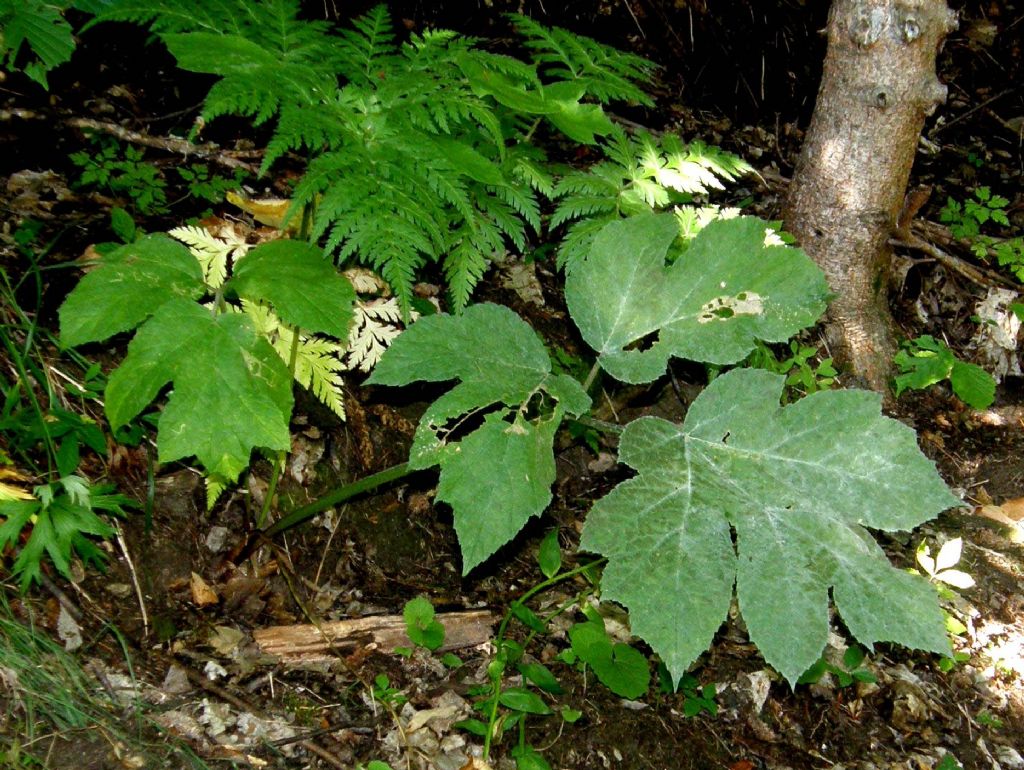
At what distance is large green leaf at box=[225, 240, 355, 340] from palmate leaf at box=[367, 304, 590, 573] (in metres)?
0.16

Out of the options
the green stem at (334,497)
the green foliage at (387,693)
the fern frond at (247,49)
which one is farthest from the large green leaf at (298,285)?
the green foliage at (387,693)

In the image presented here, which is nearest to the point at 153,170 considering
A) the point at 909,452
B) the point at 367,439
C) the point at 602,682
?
the point at 367,439

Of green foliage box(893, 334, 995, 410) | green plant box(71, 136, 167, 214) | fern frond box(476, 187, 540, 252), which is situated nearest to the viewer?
fern frond box(476, 187, 540, 252)

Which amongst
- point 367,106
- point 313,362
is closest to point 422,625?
point 313,362

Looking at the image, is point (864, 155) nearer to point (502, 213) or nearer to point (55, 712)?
point (502, 213)

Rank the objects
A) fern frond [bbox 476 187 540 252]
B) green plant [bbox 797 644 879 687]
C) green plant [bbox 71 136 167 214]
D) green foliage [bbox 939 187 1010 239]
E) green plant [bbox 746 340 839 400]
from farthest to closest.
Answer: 1. green foliage [bbox 939 187 1010 239]
2. green plant [bbox 746 340 839 400]
3. green plant [bbox 71 136 167 214]
4. green plant [bbox 797 644 879 687]
5. fern frond [bbox 476 187 540 252]

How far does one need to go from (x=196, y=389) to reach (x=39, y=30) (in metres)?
1.47

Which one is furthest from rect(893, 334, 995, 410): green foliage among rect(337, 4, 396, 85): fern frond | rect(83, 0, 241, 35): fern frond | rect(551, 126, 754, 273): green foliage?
rect(83, 0, 241, 35): fern frond

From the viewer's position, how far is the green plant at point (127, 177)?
3.17 meters

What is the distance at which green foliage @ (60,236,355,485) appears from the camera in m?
1.78

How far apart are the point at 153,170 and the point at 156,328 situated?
1761mm

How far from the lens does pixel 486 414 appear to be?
1.98 m

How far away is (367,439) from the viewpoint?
3059 millimetres

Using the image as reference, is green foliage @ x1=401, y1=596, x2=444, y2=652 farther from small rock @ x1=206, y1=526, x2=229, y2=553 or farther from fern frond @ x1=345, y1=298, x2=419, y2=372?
fern frond @ x1=345, y1=298, x2=419, y2=372
